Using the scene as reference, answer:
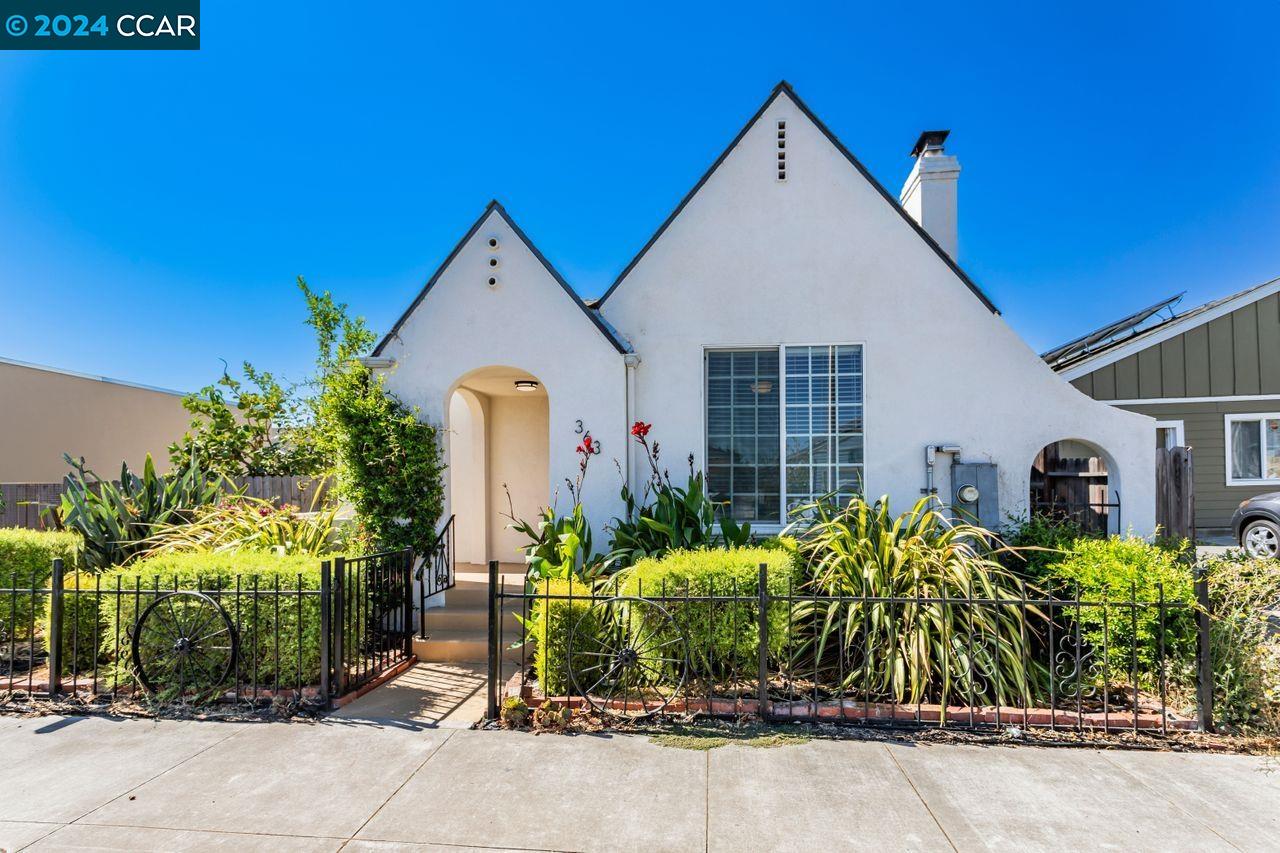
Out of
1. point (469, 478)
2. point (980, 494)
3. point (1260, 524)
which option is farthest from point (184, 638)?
point (1260, 524)

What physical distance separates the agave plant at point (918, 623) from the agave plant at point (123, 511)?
253 inches

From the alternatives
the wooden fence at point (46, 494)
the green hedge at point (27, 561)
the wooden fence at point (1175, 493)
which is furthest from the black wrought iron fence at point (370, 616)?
the wooden fence at point (1175, 493)

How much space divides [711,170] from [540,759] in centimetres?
610

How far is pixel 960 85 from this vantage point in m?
8.41

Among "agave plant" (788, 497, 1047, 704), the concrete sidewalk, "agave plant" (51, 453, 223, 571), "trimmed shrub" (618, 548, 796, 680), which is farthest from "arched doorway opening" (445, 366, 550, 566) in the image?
→ "agave plant" (788, 497, 1047, 704)

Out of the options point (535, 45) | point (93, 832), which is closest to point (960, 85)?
point (535, 45)

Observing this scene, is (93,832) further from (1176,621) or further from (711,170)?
(711,170)

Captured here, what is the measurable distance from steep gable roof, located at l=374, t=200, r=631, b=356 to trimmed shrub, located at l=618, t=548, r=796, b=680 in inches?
115

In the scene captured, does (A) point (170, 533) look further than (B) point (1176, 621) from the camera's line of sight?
Yes

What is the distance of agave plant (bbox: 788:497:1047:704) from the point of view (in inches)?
169

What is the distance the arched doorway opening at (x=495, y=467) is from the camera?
852 centimetres

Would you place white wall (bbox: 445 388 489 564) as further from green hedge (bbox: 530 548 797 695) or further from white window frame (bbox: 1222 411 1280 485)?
Answer: white window frame (bbox: 1222 411 1280 485)

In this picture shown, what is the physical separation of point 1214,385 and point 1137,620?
1058cm

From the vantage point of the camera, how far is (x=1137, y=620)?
4.29 metres
